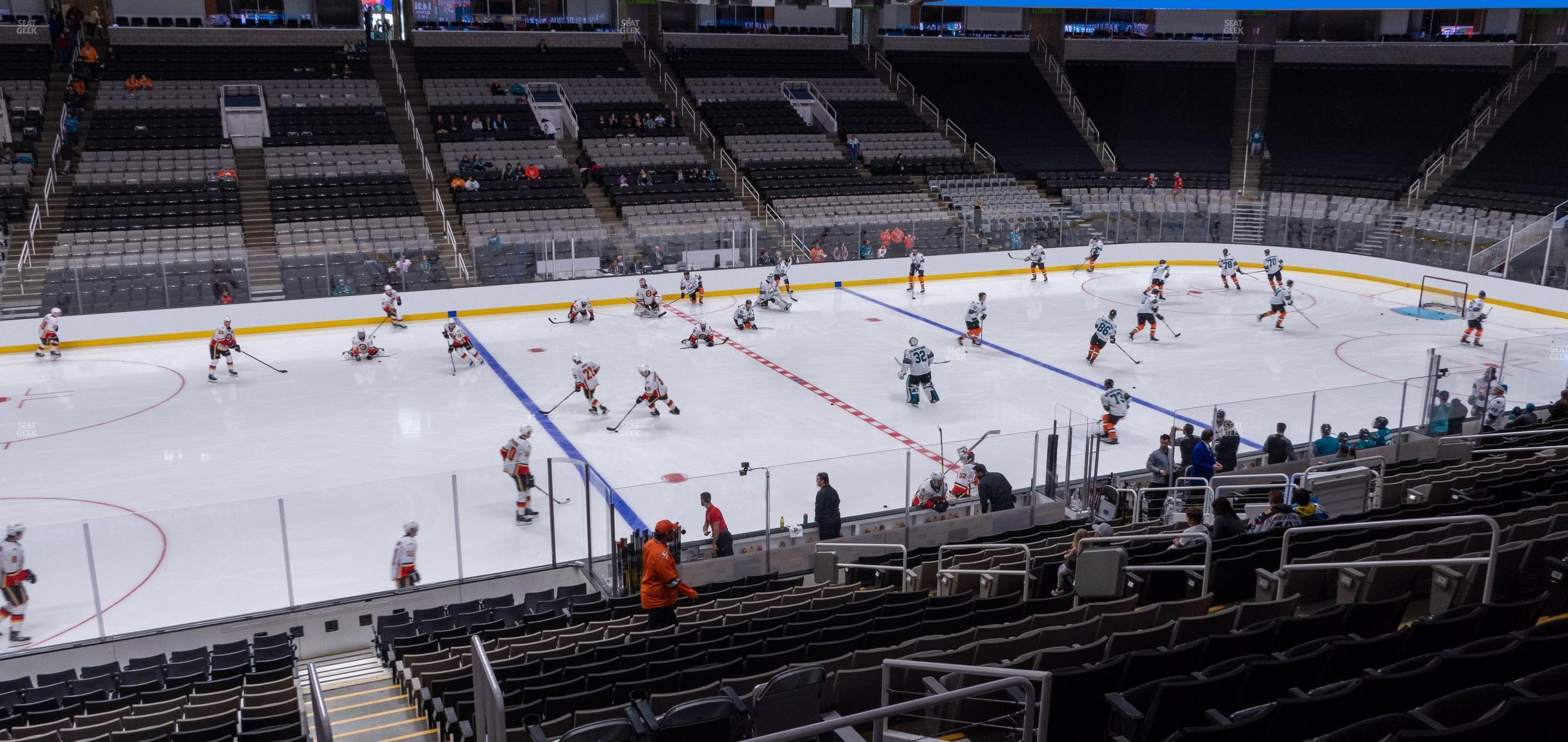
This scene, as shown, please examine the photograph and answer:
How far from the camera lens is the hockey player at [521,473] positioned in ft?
37.4

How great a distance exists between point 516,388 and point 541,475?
653 centimetres

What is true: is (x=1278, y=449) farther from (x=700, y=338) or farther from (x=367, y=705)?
(x=700, y=338)

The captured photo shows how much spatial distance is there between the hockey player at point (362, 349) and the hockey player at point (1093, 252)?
16813 mm

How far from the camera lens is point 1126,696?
4445mm

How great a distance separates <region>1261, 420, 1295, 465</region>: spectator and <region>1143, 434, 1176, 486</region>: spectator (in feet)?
2.85

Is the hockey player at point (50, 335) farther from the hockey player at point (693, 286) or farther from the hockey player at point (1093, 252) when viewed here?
the hockey player at point (1093, 252)

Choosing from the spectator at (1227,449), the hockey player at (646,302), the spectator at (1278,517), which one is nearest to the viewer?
the spectator at (1278,517)

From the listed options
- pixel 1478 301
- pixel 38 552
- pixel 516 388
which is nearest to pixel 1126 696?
pixel 38 552

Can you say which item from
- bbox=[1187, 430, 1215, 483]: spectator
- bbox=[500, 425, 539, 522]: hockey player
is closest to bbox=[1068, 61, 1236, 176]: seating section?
bbox=[1187, 430, 1215, 483]: spectator

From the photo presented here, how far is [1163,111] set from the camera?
37219mm

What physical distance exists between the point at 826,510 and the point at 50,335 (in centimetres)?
1574

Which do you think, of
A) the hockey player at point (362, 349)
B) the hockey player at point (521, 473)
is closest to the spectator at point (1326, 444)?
the hockey player at point (521, 473)

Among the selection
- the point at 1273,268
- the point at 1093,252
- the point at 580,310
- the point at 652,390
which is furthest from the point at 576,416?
the point at 1093,252

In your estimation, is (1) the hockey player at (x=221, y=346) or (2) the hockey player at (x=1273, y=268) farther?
(2) the hockey player at (x=1273, y=268)
